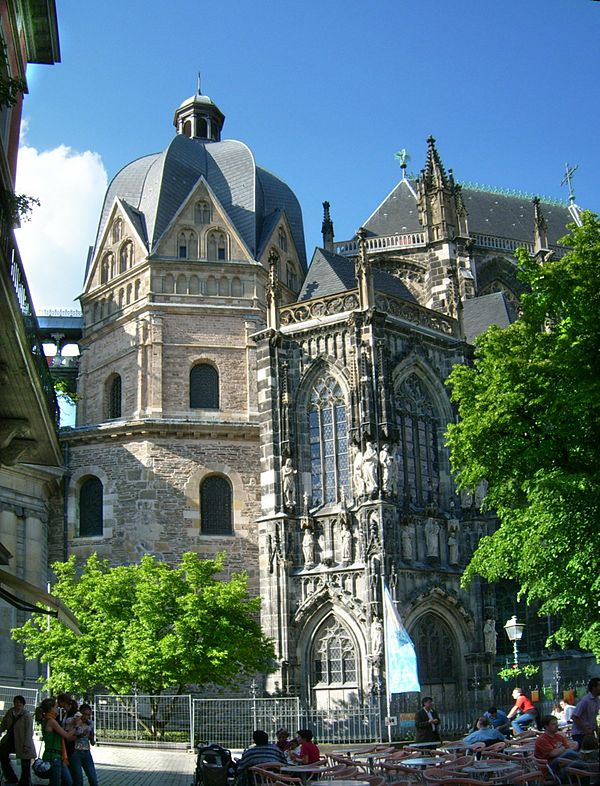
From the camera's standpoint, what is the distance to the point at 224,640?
25.6 m

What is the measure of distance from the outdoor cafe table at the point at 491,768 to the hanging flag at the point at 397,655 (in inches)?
483

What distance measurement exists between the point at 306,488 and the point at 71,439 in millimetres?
8833

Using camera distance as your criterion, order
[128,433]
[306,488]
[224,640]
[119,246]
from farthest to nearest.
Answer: [119,246] → [128,433] → [306,488] → [224,640]

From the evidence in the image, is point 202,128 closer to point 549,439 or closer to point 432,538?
point 432,538

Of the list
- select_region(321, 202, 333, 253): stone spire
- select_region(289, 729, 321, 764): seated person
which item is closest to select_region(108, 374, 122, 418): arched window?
select_region(321, 202, 333, 253): stone spire

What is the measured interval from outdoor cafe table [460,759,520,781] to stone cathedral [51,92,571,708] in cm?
1389

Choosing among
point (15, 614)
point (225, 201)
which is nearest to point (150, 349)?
point (225, 201)

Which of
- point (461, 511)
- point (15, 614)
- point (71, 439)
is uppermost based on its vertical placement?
point (71, 439)

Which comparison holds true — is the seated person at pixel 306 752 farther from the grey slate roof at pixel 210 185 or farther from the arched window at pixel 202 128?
the arched window at pixel 202 128

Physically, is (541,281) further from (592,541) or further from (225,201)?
(225,201)

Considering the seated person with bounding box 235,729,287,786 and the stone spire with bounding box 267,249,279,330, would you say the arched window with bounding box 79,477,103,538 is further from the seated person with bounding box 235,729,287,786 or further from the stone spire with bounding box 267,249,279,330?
the seated person with bounding box 235,729,287,786

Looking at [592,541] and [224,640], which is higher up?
[592,541]

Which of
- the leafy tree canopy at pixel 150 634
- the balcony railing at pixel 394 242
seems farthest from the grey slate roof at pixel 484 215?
the leafy tree canopy at pixel 150 634

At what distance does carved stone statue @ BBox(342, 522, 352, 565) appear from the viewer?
28.5 meters
